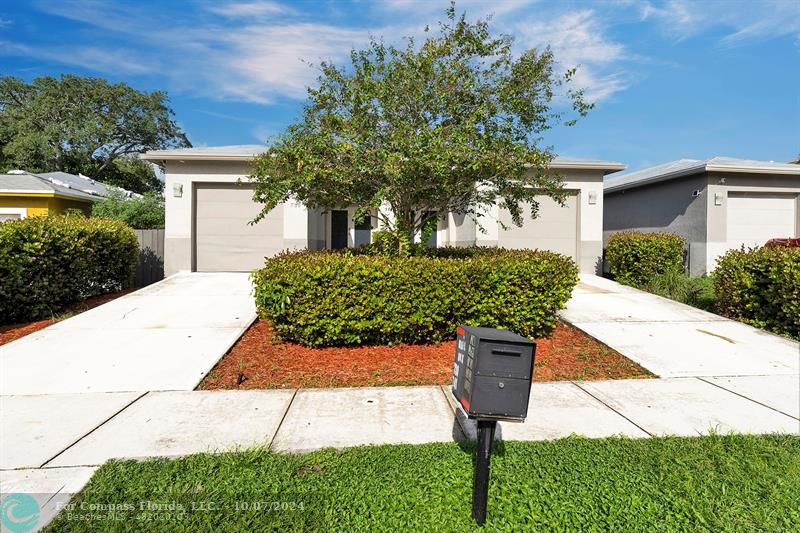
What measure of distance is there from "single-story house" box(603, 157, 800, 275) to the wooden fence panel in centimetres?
1459

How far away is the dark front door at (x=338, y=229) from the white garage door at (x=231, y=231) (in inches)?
64.3

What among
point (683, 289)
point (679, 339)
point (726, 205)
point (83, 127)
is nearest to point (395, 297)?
point (679, 339)

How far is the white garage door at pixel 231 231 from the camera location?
1102cm

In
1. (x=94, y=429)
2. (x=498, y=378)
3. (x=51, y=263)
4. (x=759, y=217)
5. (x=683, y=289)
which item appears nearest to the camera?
(x=498, y=378)

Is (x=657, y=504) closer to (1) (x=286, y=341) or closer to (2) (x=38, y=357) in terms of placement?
(1) (x=286, y=341)

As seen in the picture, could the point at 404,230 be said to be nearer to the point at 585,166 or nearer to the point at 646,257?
the point at 646,257

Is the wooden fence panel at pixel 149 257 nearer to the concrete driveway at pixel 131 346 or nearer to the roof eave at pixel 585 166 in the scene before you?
the concrete driveway at pixel 131 346

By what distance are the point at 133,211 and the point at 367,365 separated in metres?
10.7

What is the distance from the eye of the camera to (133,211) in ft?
39.4

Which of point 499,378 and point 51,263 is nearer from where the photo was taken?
point 499,378

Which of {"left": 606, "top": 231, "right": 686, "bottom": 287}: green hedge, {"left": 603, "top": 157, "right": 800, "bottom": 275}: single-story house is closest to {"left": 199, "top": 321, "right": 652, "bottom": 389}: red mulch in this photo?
{"left": 606, "top": 231, "right": 686, "bottom": 287}: green hedge

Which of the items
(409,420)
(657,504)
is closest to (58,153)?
(409,420)

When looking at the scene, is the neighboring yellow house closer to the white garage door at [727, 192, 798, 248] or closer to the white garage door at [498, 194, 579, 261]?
the white garage door at [498, 194, 579, 261]

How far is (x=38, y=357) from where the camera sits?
4992mm
